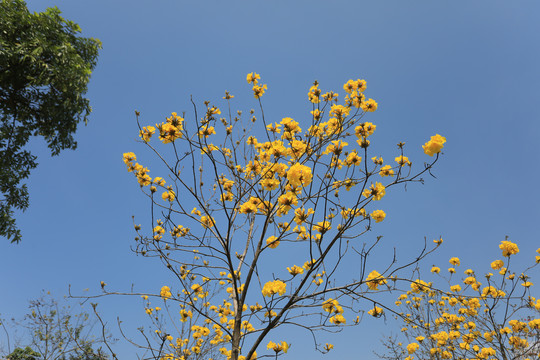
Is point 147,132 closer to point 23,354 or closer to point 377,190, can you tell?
point 377,190

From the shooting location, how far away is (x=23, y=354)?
1214 centimetres

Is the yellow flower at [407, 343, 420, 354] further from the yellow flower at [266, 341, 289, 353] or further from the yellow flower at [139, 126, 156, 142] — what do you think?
the yellow flower at [139, 126, 156, 142]

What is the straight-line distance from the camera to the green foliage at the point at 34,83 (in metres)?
5.96

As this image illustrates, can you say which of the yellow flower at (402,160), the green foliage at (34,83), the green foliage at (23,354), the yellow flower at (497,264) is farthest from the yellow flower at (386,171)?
the green foliage at (23,354)

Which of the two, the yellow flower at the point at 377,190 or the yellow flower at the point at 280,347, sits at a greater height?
the yellow flower at the point at 377,190

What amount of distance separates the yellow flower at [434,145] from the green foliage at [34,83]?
700 centimetres

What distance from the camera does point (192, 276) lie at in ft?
12.6

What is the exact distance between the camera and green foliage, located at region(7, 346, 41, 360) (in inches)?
472

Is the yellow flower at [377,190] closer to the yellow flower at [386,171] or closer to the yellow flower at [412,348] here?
the yellow flower at [386,171]

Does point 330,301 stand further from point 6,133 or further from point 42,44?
point 6,133

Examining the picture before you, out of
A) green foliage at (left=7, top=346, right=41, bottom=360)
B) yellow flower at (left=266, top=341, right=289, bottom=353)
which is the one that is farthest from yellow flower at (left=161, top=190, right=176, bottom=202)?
green foliage at (left=7, top=346, right=41, bottom=360)

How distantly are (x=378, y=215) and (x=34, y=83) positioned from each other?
7.34m

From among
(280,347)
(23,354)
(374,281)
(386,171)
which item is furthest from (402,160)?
(23,354)

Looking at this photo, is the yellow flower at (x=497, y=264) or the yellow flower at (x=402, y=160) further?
the yellow flower at (x=497, y=264)
